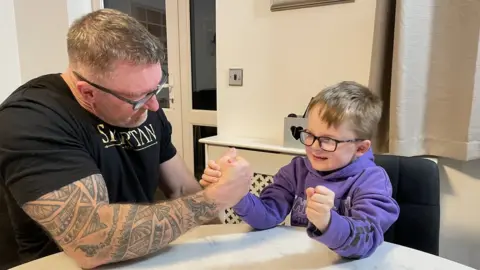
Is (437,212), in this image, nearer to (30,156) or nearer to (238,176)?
(238,176)

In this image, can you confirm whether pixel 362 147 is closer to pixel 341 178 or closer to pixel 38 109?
pixel 341 178

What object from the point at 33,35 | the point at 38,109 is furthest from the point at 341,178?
the point at 33,35

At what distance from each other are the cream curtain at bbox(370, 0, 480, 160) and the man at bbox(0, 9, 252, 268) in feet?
2.91

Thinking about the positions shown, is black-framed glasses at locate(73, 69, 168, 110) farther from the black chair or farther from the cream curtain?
the cream curtain

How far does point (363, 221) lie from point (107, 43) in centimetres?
74

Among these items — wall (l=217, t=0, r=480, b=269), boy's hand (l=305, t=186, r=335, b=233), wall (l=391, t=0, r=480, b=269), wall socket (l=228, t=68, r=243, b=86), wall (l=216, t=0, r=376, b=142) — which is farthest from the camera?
wall socket (l=228, t=68, r=243, b=86)

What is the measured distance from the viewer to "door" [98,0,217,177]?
2840 millimetres

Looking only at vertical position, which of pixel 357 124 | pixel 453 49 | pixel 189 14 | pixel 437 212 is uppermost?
pixel 189 14

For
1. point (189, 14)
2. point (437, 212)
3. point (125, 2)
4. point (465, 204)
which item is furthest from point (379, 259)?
point (125, 2)

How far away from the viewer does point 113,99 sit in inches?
43.3

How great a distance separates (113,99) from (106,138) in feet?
0.41

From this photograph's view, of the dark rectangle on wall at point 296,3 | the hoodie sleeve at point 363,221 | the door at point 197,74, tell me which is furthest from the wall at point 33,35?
the hoodie sleeve at point 363,221

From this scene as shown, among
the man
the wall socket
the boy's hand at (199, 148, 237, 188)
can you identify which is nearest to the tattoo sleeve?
the man

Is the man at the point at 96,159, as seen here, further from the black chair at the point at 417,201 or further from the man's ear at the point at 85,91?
the black chair at the point at 417,201
